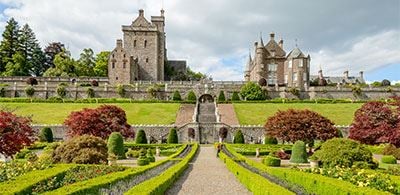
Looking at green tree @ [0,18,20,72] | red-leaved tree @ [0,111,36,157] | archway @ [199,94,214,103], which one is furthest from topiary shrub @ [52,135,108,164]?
green tree @ [0,18,20,72]

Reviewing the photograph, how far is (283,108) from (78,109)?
25.8 m

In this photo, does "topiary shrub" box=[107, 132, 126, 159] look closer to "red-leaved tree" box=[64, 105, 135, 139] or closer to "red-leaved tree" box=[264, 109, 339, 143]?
"red-leaved tree" box=[64, 105, 135, 139]

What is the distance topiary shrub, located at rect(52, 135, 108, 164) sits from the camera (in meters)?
20.8

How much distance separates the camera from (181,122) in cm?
5075

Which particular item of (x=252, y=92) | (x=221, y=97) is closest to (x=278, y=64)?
(x=252, y=92)

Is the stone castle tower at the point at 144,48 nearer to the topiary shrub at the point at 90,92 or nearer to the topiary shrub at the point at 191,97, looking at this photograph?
the topiary shrub at the point at 90,92

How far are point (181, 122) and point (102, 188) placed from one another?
1557 inches

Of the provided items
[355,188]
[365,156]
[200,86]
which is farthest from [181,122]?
[355,188]

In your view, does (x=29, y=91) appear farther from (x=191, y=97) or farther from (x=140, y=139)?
(x=140, y=139)

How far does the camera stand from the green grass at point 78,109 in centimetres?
5053

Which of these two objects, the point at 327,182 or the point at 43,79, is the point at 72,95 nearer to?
the point at 43,79

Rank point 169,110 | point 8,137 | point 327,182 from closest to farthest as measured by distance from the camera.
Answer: point 327,182, point 8,137, point 169,110

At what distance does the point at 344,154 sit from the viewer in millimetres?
21734

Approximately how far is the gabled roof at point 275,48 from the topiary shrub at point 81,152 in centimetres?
5954
